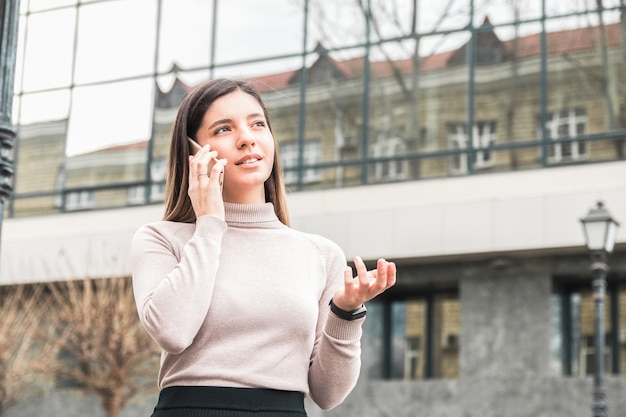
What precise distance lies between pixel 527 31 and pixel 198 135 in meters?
16.6

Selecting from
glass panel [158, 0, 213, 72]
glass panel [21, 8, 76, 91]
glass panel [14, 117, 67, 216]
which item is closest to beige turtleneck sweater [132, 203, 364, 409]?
glass panel [158, 0, 213, 72]

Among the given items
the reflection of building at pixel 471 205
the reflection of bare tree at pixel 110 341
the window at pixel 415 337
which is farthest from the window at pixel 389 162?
the reflection of bare tree at pixel 110 341

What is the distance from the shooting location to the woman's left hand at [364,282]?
9.34 ft

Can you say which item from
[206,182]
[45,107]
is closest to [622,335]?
[45,107]

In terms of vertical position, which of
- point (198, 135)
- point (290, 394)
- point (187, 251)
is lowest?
point (290, 394)

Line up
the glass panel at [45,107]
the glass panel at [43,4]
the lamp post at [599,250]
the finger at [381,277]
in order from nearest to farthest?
1. the finger at [381,277]
2. the lamp post at [599,250]
3. the glass panel at [45,107]
4. the glass panel at [43,4]

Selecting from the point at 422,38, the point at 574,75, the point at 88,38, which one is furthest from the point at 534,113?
the point at 88,38

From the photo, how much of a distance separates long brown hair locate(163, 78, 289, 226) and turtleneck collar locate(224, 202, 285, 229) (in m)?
0.08

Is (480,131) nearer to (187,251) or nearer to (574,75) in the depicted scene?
(574,75)

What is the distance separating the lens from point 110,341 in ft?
62.7

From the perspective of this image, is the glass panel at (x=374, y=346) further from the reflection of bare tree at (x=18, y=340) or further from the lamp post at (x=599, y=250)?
the lamp post at (x=599, y=250)

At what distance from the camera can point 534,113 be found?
19000 mm

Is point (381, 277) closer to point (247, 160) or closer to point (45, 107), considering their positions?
point (247, 160)

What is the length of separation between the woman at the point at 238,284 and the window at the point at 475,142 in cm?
1589
